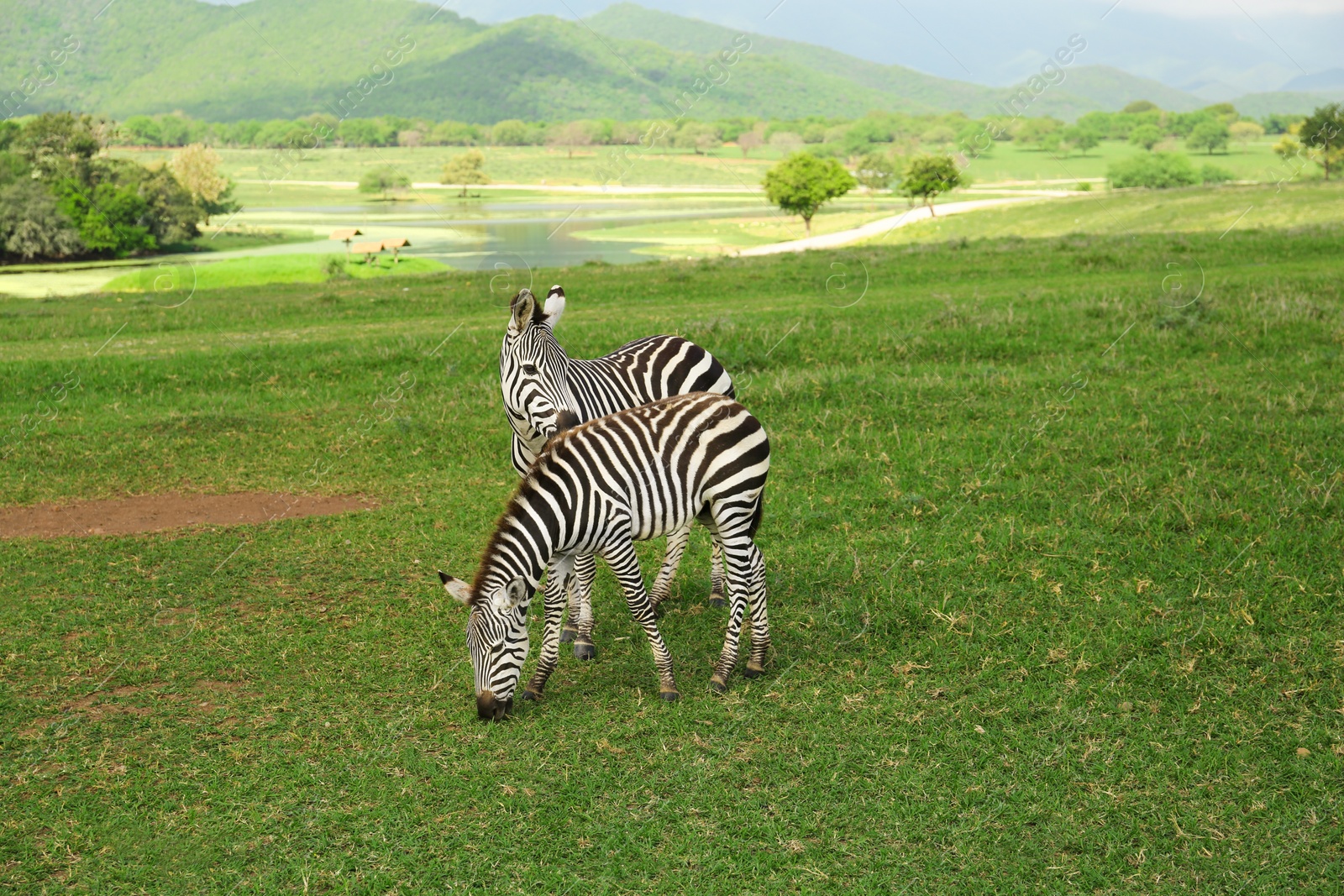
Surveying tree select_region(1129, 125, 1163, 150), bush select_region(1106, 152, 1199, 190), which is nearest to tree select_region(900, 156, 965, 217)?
bush select_region(1106, 152, 1199, 190)

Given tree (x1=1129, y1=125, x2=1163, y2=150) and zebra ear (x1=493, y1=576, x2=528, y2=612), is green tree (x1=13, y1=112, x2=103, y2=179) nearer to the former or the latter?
zebra ear (x1=493, y1=576, x2=528, y2=612)

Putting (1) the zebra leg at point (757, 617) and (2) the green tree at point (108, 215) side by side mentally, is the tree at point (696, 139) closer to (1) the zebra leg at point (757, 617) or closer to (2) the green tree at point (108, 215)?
(2) the green tree at point (108, 215)

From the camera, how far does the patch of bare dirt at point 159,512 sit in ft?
Result: 40.1

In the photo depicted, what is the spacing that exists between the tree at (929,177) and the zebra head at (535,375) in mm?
76548

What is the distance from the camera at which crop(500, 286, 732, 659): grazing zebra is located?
8344 mm

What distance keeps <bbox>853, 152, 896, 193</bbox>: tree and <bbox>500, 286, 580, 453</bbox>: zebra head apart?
362ft

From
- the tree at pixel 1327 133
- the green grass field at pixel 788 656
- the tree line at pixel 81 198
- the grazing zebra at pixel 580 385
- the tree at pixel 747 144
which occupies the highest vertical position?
the tree at pixel 747 144

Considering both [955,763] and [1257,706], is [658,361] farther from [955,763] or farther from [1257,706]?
[1257,706]

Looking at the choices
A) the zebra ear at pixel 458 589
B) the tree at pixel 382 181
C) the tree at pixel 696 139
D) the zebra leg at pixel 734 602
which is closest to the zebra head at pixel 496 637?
the zebra ear at pixel 458 589

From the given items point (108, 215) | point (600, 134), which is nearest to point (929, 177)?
→ point (108, 215)

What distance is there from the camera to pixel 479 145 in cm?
18100

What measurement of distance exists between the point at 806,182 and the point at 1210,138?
108 m

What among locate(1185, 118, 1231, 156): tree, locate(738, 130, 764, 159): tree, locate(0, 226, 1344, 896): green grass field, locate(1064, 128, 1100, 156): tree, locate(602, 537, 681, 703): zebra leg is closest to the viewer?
locate(0, 226, 1344, 896): green grass field

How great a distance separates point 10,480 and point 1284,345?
19.8 meters
